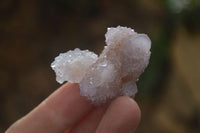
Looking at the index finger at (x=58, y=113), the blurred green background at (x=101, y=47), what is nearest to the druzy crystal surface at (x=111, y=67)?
the index finger at (x=58, y=113)

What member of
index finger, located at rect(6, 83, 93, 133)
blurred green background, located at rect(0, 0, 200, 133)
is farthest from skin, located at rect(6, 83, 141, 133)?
blurred green background, located at rect(0, 0, 200, 133)

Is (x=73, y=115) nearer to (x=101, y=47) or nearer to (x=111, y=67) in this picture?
(x=111, y=67)

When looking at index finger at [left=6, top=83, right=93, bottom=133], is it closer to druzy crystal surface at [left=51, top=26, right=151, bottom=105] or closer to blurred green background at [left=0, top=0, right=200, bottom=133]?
druzy crystal surface at [left=51, top=26, right=151, bottom=105]

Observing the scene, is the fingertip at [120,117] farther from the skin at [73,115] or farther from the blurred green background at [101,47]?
the blurred green background at [101,47]

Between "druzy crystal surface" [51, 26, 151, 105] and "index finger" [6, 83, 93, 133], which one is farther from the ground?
"druzy crystal surface" [51, 26, 151, 105]

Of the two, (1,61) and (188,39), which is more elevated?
(1,61)

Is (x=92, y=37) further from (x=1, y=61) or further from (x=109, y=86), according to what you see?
(x=109, y=86)

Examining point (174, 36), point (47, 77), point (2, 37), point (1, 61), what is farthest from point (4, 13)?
point (174, 36)
